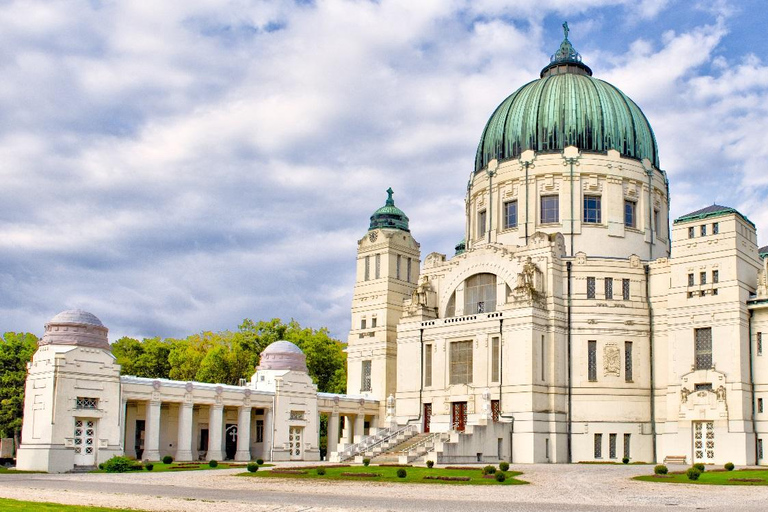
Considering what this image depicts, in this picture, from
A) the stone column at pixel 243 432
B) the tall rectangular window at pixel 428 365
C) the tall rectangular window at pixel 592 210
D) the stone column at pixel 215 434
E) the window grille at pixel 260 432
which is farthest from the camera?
the tall rectangular window at pixel 592 210

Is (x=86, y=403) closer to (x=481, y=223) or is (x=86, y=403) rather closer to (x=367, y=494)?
(x=367, y=494)

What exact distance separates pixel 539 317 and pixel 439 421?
10201 millimetres

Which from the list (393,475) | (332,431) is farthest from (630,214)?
(393,475)

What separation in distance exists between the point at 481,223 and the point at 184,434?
29648 mm

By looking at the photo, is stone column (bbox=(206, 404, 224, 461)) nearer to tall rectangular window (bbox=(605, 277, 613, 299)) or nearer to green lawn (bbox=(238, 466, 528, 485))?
green lawn (bbox=(238, 466, 528, 485))

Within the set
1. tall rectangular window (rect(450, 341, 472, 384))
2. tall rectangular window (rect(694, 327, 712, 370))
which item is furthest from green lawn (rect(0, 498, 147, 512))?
tall rectangular window (rect(694, 327, 712, 370))

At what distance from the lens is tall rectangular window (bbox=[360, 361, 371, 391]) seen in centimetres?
7519

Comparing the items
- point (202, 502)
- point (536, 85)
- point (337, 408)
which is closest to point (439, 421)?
point (337, 408)

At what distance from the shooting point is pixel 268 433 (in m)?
63.5

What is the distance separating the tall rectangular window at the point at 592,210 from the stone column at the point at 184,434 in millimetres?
31749

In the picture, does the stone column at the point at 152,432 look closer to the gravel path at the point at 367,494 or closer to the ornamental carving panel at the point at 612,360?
the gravel path at the point at 367,494

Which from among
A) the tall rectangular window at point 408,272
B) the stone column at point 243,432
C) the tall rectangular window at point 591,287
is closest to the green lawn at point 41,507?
the stone column at point 243,432

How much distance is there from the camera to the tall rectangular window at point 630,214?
230 ft

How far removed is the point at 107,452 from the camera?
52156 mm
